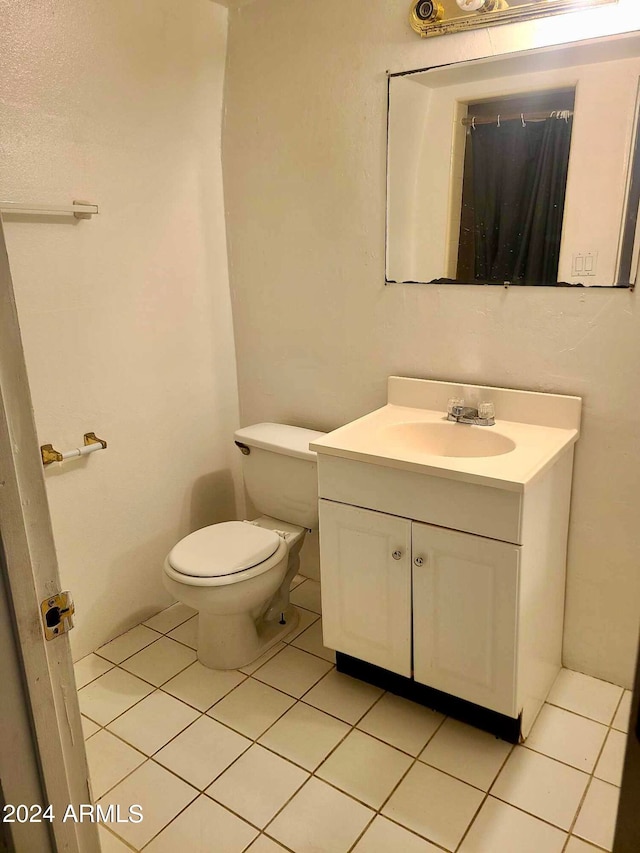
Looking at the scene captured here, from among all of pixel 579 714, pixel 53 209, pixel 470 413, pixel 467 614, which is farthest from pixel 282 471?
pixel 579 714

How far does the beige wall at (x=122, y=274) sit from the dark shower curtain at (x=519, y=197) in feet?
3.35

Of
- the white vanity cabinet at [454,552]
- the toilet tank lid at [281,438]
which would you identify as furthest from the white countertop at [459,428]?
the toilet tank lid at [281,438]

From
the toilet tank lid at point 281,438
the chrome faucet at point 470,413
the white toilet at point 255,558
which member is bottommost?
the white toilet at point 255,558

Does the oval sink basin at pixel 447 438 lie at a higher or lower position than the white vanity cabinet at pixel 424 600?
higher

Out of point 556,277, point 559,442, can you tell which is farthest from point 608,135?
point 559,442

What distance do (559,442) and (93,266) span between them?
4.90ft

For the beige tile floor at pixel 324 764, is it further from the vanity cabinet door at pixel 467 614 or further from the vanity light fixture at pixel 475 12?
the vanity light fixture at pixel 475 12

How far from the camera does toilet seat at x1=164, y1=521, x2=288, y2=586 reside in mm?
1911

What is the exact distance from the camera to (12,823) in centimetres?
84

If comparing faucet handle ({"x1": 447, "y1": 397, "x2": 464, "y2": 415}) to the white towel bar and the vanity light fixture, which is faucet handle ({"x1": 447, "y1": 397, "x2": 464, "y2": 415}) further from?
the white towel bar

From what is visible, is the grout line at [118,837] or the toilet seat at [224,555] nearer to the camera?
the grout line at [118,837]

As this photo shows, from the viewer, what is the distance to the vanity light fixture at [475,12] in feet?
5.16

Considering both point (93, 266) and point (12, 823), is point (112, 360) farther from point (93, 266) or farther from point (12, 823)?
point (12, 823)

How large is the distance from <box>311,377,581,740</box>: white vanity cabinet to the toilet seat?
223mm
